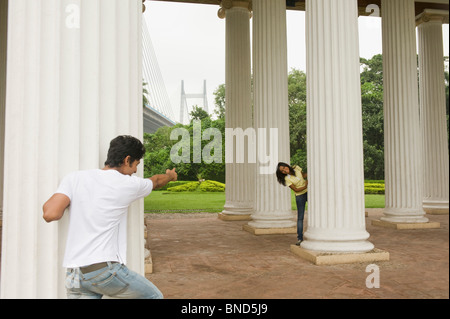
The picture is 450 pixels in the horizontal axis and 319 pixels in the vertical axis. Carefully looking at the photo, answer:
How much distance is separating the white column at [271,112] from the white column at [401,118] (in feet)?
28.3

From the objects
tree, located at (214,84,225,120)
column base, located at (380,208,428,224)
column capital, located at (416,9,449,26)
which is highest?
tree, located at (214,84,225,120)

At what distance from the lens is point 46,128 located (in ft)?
22.7

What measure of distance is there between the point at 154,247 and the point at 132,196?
54.5ft

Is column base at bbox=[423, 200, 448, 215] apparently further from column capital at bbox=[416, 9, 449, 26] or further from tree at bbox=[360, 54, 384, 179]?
tree at bbox=[360, 54, 384, 179]

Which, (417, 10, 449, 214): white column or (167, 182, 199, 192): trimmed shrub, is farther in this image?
(167, 182, 199, 192): trimmed shrub

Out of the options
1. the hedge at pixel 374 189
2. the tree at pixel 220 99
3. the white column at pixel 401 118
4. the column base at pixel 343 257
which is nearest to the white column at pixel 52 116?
the column base at pixel 343 257

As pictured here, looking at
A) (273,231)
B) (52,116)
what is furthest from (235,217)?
(52,116)

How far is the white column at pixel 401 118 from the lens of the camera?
2928 centimetres

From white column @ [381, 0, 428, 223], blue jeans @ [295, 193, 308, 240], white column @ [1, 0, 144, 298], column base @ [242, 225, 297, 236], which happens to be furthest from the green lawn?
white column @ [1, 0, 144, 298]

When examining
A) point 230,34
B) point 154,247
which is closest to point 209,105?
point 230,34

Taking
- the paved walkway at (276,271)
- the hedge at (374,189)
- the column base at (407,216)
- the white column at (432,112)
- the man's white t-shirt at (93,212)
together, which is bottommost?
the paved walkway at (276,271)

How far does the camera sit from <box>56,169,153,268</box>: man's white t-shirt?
605 cm

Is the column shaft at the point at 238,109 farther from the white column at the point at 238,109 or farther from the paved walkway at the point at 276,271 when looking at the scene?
the paved walkway at the point at 276,271

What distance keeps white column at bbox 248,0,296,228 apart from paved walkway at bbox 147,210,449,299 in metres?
2.22
